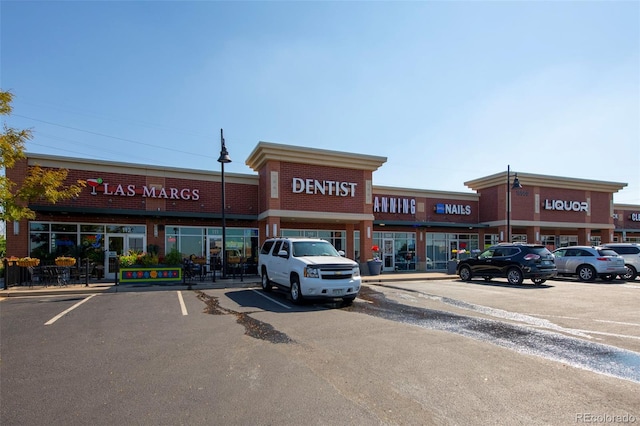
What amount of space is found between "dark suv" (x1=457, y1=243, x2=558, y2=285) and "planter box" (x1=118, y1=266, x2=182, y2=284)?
14092 millimetres

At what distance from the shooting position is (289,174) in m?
21.2

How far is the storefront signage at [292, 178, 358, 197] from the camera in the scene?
837 inches

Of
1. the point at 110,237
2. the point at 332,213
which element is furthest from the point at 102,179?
the point at 332,213

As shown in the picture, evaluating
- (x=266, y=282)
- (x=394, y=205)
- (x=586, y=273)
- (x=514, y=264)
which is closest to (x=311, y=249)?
(x=266, y=282)

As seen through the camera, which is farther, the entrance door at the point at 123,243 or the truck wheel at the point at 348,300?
the entrance door at the point at 123,243

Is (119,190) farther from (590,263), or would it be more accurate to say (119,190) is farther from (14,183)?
(590,263)

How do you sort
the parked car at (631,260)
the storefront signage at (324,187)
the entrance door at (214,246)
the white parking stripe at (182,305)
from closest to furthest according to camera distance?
1. the white parking stripe at (182,305)
2. the parked car at (631,260)
3. the storefront signage at (324,187)
4. the entrance door at (214,246)

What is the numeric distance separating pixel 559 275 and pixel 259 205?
56.7 ft

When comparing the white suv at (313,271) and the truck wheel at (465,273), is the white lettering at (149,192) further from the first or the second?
the truck wheel at (465,273)

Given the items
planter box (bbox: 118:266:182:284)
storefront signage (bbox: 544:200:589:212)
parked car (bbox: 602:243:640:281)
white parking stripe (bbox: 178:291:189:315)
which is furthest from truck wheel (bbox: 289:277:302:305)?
storefront signage (bbox: 544:200:589:212)

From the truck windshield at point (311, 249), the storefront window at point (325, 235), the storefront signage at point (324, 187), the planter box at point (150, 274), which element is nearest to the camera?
the truck windshield at point (311, 249)

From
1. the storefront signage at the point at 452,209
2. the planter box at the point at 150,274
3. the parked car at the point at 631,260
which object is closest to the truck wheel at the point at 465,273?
the parked car at the point at 631,260
